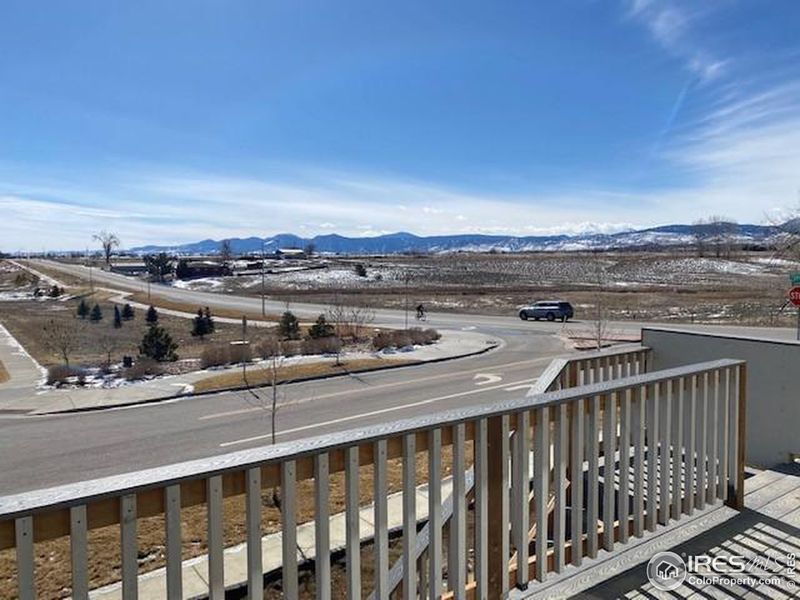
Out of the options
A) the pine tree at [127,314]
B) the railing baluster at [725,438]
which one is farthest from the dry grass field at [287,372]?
the pine tree at [127,314]

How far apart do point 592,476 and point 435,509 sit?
977 mm

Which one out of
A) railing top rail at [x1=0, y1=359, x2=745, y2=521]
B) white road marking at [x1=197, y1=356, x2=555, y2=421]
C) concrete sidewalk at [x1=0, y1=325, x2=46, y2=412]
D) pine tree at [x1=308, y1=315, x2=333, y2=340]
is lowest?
concrete sidewalk at [x1=0, y1=325, x2=46, y2=412]

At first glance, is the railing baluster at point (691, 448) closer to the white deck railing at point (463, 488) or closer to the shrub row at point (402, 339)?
the white deck railing at point (463, 488)

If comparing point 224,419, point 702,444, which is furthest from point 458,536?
point 224,419

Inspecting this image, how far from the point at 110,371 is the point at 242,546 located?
16242 millimetres

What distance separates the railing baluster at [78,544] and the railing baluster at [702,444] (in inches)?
134

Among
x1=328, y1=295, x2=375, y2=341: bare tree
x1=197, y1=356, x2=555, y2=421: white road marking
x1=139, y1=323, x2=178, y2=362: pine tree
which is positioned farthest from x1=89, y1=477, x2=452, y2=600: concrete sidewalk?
x1=328, y1=295, x2=375, y2=341: bare tree

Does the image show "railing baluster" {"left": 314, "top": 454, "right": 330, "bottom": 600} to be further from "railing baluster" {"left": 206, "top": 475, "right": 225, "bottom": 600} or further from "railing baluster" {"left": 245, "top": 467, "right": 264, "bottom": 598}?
"railing baluster" {"left": 206, "top": 475, "right": 225, "bottom": 600}

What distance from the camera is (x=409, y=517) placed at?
2.34 m

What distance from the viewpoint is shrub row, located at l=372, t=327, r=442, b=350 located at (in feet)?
78.4

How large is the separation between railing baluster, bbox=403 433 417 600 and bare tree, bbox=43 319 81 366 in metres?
22.0

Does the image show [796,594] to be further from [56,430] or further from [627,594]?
[56,430]

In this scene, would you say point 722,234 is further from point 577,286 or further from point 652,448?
point 652,448

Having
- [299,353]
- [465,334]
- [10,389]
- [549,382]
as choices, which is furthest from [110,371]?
[549,382]
